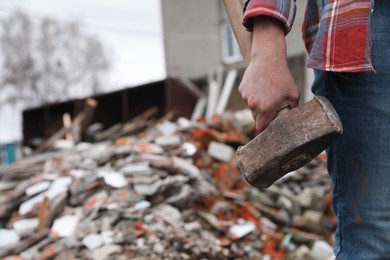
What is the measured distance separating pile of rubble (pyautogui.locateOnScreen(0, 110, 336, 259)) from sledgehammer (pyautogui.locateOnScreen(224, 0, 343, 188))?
6.17 ft

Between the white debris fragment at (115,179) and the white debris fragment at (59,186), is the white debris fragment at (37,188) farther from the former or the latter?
the white debris fragment at (115,179)

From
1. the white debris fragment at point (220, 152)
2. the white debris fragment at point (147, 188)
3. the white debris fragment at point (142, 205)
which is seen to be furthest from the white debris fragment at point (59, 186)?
the white debris fragment at point (220, 152)

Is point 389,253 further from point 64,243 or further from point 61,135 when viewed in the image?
point 61,135

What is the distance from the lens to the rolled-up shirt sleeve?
109cm

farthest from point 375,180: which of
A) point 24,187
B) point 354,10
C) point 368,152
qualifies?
point 24,187

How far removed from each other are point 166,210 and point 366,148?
2.47 m

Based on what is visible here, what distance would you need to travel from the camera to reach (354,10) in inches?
42.1

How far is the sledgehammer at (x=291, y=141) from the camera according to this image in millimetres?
1014

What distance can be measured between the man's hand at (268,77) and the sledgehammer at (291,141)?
0.03m

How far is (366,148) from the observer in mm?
1093

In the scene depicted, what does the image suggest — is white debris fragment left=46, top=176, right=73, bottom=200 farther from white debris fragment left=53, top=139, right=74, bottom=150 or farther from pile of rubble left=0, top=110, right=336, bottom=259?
white debris fragment left=53, top=139, right=74, bottom=150

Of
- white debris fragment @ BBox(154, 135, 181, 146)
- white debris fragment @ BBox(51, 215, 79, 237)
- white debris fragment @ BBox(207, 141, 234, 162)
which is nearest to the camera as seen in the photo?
white debris fragment @ BBox(51, 215, 79, 237)

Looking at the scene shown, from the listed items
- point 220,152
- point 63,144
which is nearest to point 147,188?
point 220,152

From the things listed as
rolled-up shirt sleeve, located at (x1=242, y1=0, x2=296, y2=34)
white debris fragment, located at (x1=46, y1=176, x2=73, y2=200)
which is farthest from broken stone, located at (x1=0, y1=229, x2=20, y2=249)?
rolled-up shirt sleeve, located at (x1=242, y1=0, x2=296, y2=34)
